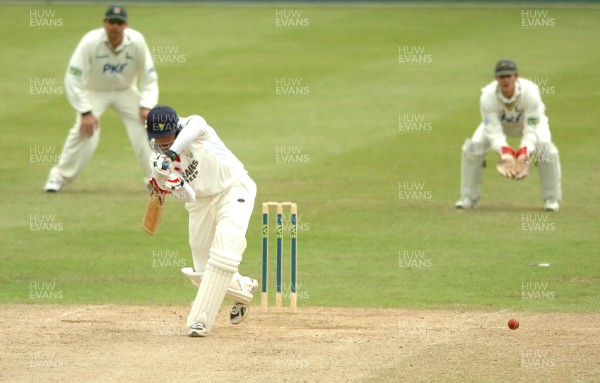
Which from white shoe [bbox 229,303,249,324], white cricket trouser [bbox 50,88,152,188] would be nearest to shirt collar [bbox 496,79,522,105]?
white cricket trouser [bbox 50,88,152,188]

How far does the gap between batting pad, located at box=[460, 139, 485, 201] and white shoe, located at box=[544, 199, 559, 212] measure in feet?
2.81

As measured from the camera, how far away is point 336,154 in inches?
768

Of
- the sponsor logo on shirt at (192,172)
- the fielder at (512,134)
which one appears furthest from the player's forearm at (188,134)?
the fielder at (512,134)

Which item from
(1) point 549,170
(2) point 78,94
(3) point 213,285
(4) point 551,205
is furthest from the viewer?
(2) point 78,94

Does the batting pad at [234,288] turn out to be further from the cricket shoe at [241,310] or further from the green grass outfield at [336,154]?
the green grass outfield at [336,154]

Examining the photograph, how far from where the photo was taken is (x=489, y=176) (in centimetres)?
1862

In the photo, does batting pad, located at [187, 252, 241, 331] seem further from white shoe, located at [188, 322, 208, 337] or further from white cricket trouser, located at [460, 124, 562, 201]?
white cricket trouser, located at [460, 124, 562, 201]

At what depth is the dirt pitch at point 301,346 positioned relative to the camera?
30.4 feet

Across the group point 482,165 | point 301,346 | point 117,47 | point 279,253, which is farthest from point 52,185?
point 301,346

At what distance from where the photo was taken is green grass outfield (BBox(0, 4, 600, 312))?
13.3 meters

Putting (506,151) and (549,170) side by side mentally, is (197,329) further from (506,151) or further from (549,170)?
(549,170)

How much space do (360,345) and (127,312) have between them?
2505 mm

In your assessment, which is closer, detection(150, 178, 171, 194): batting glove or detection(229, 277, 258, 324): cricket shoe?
detection(150, 178, 171, 194): batting glove

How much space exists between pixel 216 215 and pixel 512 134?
22.2 ft
